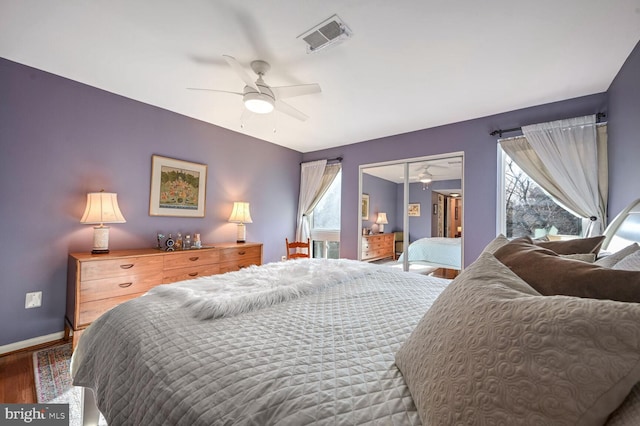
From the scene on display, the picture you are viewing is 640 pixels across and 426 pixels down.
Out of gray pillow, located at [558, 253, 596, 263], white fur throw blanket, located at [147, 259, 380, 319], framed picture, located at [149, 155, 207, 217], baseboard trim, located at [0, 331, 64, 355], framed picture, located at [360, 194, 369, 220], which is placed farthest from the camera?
framed picture, located at [360, 194, 369, 220]

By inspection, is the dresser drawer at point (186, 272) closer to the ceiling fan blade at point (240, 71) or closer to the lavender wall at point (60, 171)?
the lavender wall at point (60, 171)

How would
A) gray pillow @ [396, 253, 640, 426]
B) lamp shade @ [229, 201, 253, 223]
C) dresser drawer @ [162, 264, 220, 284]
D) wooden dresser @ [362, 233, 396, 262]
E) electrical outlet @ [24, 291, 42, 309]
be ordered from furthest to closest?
wooden dresser @ [362, 233, 396, 262], lamp shade @ [229, 201, 253, 223], dresser drawer @ [162, 264, 220, 284], electrical outlet @ [24, 291, 42, 309], gray pillow @ [396, 253, 640, 426]

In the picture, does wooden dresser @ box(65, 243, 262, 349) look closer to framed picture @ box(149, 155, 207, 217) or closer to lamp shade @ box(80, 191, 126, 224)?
lamp shade @ box(80, 191, 126, 224)

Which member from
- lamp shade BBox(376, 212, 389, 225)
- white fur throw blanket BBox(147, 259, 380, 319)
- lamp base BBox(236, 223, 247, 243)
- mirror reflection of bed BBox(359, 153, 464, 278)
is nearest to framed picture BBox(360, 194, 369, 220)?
mirror reflection of bed BBox(359, 153, 464, 278)

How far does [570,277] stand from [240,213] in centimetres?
376

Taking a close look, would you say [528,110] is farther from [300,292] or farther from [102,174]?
[102,174]

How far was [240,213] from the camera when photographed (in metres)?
3.96

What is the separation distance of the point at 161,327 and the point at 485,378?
1.07 metres

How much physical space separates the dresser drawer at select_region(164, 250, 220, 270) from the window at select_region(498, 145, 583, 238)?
3.59 metres

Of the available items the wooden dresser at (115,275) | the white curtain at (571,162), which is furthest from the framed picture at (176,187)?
the white curtain at (571,162)

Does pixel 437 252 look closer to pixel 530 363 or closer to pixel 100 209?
pixel 530 363

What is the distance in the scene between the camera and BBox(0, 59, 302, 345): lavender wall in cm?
239

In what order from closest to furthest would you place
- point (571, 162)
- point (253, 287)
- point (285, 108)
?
1. point (253, 287)
2. point (285, 108)
3. point (571, 162)

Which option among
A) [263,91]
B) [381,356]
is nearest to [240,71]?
[263,91]
